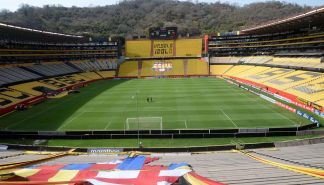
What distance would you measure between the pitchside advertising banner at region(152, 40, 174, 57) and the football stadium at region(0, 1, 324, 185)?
709 mm

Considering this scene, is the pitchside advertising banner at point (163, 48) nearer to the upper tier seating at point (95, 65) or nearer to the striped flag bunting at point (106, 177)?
the upper tier seating at point (95, 65)

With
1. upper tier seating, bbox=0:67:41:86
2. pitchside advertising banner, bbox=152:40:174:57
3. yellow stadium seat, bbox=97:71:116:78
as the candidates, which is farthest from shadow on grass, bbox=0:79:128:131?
pitchside advertising banner, bbox=152:40:174:57

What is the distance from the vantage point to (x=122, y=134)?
90.8 ft

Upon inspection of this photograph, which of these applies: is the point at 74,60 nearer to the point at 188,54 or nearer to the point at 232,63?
the point at 188,54

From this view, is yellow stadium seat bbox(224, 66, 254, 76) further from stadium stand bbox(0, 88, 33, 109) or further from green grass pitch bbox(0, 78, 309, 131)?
stadium stand bbox(0, 88, 33, 109)

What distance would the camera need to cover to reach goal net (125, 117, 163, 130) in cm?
3045

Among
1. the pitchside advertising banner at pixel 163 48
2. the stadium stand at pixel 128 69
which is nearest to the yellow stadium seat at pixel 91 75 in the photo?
the stadium stand at pixel 128 69

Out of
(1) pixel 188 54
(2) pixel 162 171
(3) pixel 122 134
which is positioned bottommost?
(3) pixel 122 134

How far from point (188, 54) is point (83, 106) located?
54.4 m

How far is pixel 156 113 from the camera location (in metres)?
36.6

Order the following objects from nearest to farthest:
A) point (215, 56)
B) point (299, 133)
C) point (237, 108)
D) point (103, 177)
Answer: point (103, 177) < point (299, 133) < point (237, 108) < point (215, 56)

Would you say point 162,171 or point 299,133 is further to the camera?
point 299,133

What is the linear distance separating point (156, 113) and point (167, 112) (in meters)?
1.41

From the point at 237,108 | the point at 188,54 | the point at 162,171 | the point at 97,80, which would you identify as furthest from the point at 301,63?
the point at 162,171
